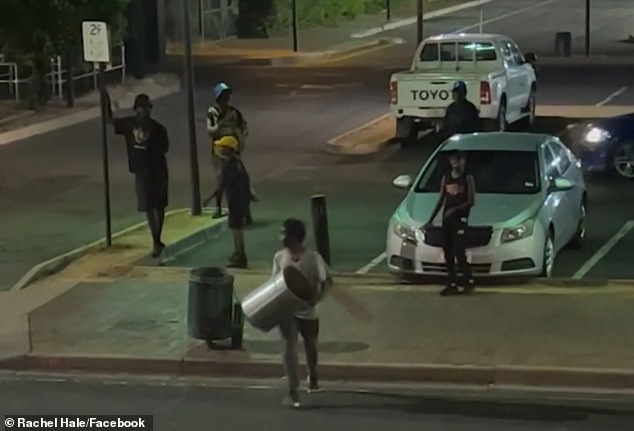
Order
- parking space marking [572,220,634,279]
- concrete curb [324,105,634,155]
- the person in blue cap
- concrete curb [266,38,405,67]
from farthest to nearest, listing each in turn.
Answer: concrete curb [266,38,405,67]
concrete curb [324,105,634,155]
the person in blue cap
parking space marking [572,220,634,279]

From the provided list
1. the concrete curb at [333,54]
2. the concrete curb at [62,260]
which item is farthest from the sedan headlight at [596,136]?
the concrete curb at [333,54]

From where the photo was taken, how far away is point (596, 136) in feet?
74.4

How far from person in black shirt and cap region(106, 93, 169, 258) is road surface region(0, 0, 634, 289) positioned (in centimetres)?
136

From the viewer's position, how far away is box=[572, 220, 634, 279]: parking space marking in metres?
16.2

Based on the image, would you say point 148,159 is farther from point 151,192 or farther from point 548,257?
point 548,257

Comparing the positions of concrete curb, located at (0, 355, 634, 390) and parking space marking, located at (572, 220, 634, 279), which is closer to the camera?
concrete curb, located at (0, 355, 634, 390)

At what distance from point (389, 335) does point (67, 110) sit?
22.1m

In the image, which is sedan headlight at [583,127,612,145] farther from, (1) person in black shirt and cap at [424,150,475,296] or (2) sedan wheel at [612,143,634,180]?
(1) person in black shirt and cap at [424,150,475,296]

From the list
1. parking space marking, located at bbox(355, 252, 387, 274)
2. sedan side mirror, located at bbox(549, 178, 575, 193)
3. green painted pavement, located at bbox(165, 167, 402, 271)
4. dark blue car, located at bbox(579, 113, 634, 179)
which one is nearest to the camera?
sedan side mirror, located at bbox(549, 178, 575, 193)

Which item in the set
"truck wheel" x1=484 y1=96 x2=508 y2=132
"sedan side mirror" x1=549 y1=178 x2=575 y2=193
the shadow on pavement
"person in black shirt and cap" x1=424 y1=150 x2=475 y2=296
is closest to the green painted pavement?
"sedan side mirror" x1=549 y1=178 x2=575 y2=193

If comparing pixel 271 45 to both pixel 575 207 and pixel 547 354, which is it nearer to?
pixel 575 207

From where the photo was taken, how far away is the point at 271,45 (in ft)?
171

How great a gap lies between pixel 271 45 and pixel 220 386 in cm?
4092

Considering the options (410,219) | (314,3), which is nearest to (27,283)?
(410,219)
